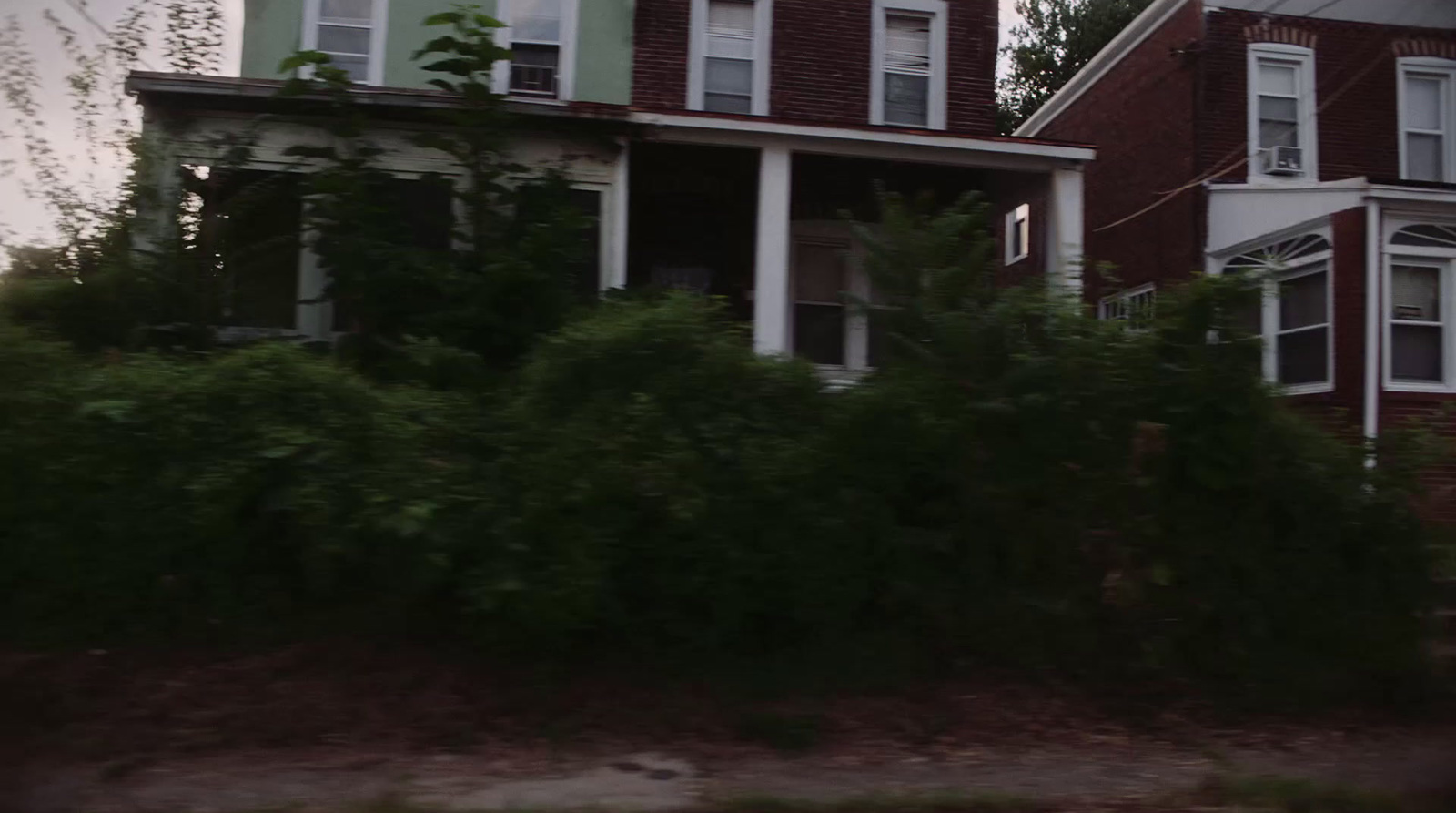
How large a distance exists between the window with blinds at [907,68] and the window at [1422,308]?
5.43 meters

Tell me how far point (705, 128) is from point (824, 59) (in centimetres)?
307

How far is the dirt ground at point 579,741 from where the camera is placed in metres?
5.53

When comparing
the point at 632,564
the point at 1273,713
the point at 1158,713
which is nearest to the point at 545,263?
the point at 632,564

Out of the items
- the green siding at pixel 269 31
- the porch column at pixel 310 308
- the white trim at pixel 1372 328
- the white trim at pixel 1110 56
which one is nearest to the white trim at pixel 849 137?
the white trim at pixel 1372 328

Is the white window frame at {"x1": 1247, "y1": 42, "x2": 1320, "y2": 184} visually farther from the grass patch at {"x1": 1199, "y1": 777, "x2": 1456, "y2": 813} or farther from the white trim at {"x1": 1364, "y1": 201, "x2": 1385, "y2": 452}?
the grass patch at {"x1": 1199, "y1": 777, "x2": 1456, "y2": 813}

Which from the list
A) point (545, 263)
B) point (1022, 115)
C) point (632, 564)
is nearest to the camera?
point (632, 564)

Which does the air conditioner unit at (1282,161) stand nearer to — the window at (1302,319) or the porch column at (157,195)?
the window at (1302,319)

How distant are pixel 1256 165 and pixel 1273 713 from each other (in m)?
9.40

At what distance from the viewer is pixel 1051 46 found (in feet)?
92.7

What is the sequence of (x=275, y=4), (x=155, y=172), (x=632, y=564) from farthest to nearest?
(x=275, y=4)
(x=155, y=172)
(x=632, y=564)

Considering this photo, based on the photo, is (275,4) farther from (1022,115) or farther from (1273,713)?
(1022,115)

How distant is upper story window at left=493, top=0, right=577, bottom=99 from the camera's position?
1290 centimetres

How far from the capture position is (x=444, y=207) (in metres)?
10.8

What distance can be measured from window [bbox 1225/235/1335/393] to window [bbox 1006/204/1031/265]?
4276 mm
